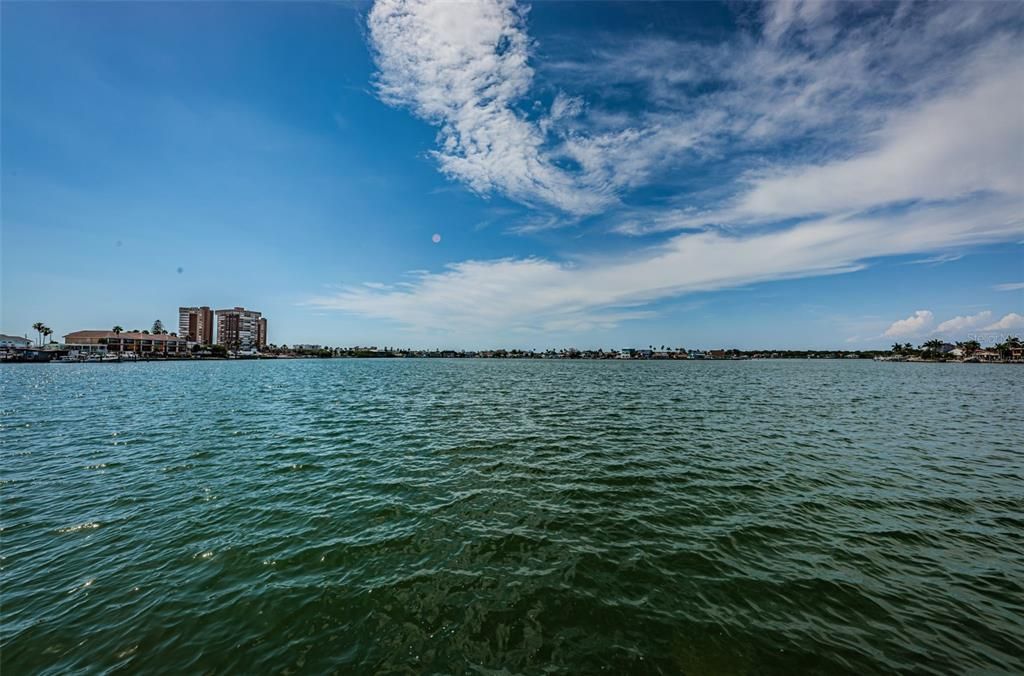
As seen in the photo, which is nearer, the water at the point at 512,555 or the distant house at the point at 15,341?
the water at the point at 512,555

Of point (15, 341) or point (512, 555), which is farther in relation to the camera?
point (15, 341)

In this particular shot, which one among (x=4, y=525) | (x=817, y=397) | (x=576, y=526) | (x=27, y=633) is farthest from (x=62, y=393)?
(x=817, y=397)

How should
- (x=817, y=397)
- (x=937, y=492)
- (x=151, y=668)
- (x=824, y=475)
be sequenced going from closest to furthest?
(x=151, y=668), (x=937, y=492), (x=824, y=475), (x=817, y=397)

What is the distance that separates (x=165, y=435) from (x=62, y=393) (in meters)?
42.4

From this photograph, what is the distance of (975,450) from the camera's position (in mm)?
21344

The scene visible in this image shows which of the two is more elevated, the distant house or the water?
the distant house

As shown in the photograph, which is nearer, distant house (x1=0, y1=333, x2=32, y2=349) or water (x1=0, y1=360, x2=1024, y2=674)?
water (x1=0, y1=360, x2=1024, y2=674)

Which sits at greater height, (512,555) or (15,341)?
(15,341)

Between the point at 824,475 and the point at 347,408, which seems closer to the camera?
the point at 824,475

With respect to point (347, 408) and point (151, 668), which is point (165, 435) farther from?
point (151, 668)

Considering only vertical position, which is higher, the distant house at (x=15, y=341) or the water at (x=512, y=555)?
the distant house at (x=15, y=341)

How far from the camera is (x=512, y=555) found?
10484 mm

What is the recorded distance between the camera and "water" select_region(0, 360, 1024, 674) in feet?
23.5

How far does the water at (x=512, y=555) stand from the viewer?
7176mm
